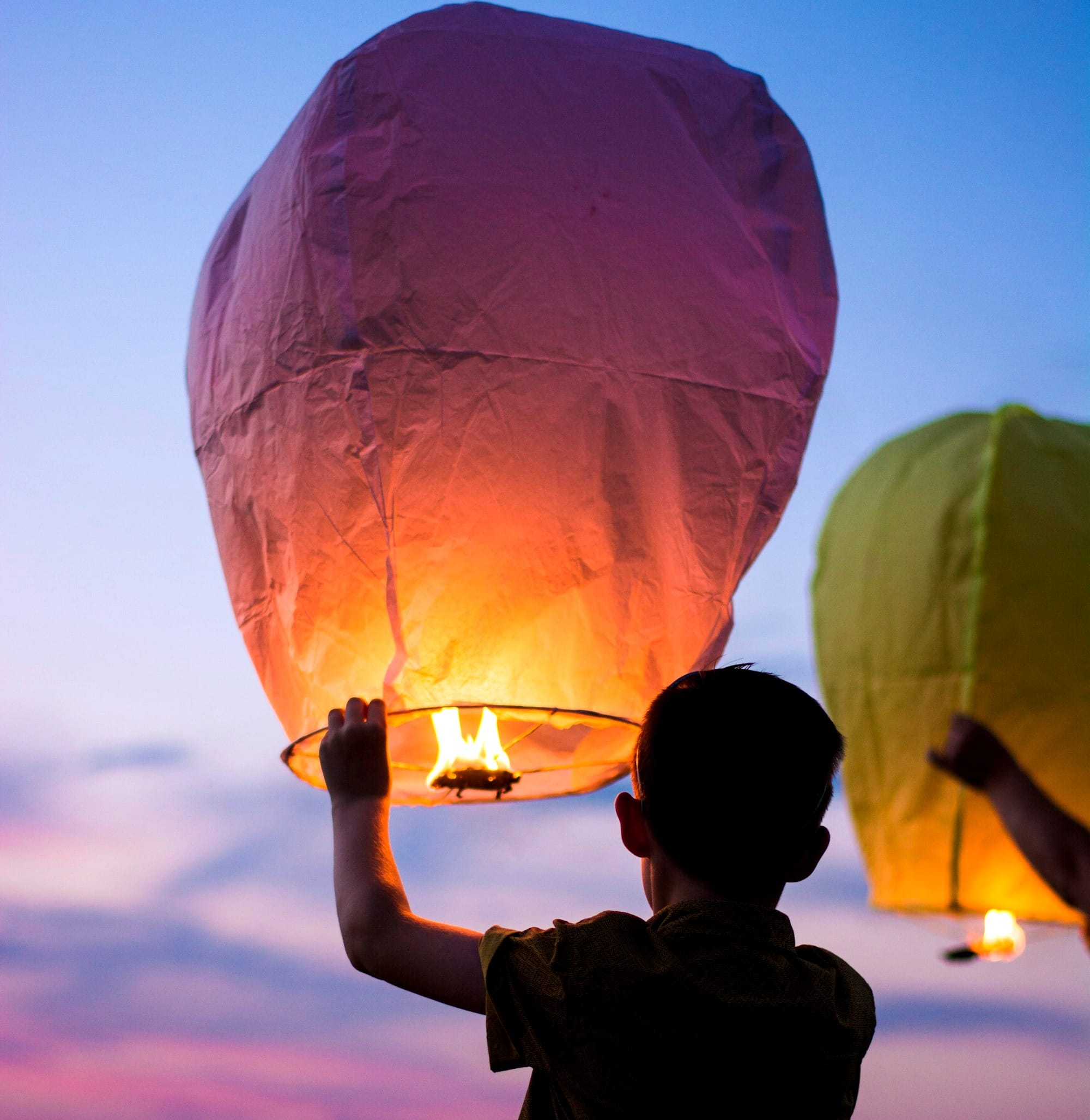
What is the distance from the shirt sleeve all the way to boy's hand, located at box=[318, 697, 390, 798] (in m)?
0.27

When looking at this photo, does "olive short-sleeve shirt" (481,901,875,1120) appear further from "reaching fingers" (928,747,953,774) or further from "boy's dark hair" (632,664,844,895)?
"reaching fingers" (928,747,953,774)

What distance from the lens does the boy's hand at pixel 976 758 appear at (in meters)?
1.09

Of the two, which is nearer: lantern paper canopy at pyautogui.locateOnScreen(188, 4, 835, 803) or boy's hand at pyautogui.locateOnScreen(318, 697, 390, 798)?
boy's hand at pyautogui.locateOnScreen(318, 697, 390, 798)

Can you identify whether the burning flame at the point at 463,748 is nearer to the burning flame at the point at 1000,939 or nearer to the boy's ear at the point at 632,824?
the boy's ear at the point at 632,824

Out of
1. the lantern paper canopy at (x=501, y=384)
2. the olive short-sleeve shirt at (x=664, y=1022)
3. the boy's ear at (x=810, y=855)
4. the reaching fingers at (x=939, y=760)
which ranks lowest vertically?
the olive short-sleeve shirt at (x=664, y=1022)

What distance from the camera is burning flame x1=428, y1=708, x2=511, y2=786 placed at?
1.45 m

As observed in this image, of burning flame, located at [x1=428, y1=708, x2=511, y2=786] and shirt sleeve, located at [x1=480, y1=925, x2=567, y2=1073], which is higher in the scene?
burning flame, located at [x1=428, y1=708, x2=511, y2=786]

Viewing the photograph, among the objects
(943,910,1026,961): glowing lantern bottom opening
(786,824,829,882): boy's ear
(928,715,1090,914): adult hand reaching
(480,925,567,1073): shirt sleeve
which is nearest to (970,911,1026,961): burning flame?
(943,910,1026,961): glowing lantern bottom opening

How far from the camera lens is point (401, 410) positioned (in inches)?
58.4

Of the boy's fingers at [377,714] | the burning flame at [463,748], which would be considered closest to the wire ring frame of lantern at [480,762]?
the burning flame at [463,748]

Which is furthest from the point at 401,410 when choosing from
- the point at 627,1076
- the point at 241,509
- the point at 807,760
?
the point at 627,1076

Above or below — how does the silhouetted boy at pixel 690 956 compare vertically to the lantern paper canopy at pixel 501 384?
below

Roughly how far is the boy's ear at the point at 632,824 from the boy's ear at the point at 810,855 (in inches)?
4.7

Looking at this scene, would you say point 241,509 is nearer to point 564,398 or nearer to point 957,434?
point 564,398
